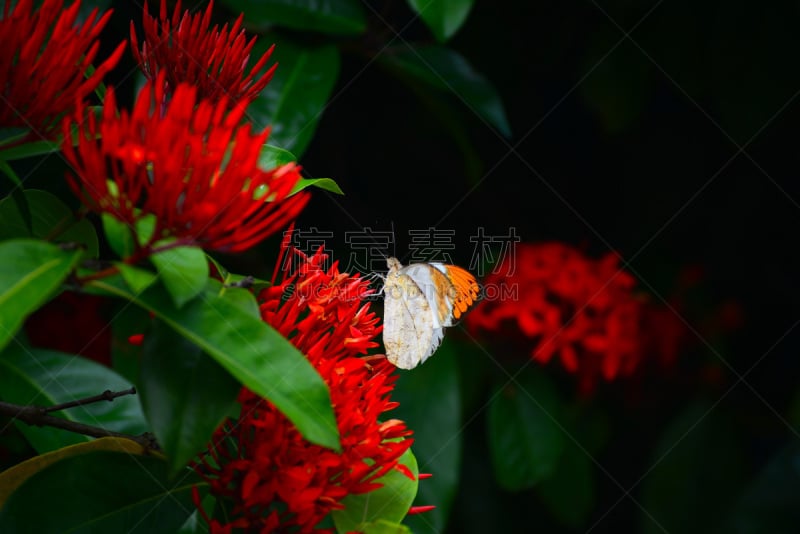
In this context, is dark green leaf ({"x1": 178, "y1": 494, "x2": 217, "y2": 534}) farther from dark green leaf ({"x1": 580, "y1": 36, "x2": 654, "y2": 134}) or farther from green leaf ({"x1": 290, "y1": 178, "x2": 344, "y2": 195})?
dark green leaf ({"x1": 580, "y1": 36, "x2": 654, "y2": 134})

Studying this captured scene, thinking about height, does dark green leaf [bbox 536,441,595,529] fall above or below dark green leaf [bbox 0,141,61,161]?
below

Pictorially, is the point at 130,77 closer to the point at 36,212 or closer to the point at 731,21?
the point at 36,212

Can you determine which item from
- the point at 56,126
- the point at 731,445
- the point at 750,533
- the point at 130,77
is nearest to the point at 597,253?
the point at 731,445

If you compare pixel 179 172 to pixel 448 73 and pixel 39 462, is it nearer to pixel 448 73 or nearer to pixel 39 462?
pixel 39 462

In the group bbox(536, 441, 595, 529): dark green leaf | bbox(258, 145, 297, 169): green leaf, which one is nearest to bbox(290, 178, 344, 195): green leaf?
bbox(258, 145, 297, 169): green leaf

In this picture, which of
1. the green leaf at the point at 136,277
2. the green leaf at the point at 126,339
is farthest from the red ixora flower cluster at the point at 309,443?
the green leaf at the point at 126,339

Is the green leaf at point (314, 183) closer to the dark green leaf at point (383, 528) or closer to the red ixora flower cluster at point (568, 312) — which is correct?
the dark green leaf at point (383, 528)

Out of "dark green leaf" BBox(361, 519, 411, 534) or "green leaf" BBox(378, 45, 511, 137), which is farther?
"green leaf" BBox(378, 45, 511, 137)
